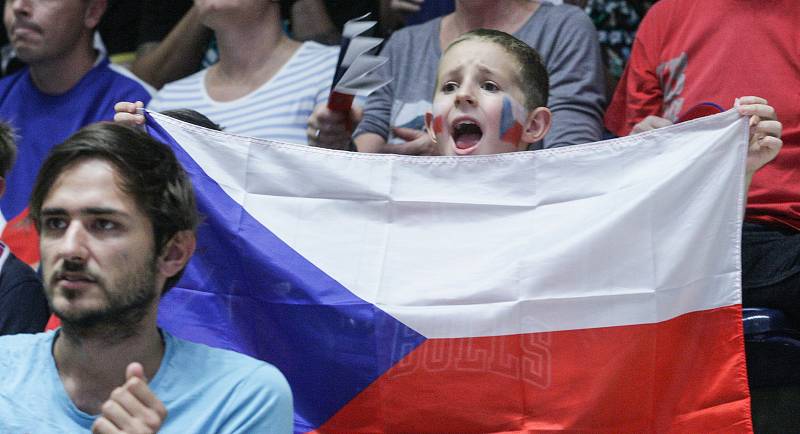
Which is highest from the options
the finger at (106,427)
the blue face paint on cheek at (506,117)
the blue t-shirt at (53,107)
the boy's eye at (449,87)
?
the boy's eye at (449,87)

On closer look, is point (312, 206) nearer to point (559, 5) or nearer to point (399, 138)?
point (399, 138)

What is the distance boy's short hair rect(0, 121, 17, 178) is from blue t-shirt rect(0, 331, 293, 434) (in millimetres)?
988

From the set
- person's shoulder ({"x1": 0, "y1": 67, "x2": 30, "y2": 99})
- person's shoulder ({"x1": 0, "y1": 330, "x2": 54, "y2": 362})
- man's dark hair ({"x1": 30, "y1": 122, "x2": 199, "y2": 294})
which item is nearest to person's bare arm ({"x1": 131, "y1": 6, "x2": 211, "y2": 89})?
person's shoulder ({"x1": 0, "y1": 67, "x2": 30, "y2": 99})

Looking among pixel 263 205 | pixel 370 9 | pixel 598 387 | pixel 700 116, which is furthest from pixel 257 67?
pixel 598 387

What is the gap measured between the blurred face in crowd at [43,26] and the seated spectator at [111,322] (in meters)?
2.07

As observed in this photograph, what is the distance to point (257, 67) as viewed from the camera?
410 centimetres

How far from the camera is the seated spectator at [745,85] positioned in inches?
124

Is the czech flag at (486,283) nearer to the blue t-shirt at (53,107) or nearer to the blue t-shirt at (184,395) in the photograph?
the blue t-shirt at (184,395)

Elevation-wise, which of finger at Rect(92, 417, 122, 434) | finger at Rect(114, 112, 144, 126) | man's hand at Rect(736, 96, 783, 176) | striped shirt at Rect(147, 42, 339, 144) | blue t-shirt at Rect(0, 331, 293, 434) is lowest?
striped shirt at Rect(147, 42, 339, 144)

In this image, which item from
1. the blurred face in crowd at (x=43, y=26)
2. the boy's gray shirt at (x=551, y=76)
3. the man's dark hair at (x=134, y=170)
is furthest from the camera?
the blurred face in crowd at (x=43, y=26)

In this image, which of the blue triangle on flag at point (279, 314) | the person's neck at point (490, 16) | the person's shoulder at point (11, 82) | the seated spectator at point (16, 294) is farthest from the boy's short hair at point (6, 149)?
the person's neck at point (490, 16)

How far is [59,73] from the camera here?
440 centimetres

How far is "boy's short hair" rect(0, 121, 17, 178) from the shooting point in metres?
3.23

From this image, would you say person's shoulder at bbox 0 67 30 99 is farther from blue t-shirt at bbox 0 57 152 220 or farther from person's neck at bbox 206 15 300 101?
person's neck at bbox 206 15 300 101
